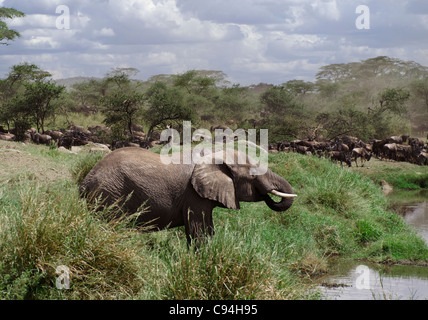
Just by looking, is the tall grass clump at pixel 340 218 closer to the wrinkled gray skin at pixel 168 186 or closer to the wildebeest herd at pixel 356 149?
the wrinkled gray skin at pixel 168 186

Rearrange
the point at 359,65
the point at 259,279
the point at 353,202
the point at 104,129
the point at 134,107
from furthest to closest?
the point at 359,65, the point at 104,129, the point at 134,107, the point at 353,202, the point at 259,279

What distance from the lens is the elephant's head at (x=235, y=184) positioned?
268 inches

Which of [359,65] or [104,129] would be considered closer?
[104,129]

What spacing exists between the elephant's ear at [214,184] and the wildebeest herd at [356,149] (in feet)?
48.0

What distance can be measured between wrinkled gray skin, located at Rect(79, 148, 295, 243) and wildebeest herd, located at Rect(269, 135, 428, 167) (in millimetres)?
14669

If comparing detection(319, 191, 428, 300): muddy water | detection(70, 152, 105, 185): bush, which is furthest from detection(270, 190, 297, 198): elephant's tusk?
detection(70, 152, 105, 185): bush

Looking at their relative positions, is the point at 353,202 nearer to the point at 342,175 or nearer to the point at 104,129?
the point at 342,175

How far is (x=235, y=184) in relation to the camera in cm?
705

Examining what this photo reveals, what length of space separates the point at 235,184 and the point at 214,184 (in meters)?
0.35

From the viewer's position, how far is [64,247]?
545 cm

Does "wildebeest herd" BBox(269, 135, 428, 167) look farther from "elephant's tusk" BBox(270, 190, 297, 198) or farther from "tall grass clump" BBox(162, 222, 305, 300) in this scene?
"tall grass clump" BBox(162, 222, 305, 300)

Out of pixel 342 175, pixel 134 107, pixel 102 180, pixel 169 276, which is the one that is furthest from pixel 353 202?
pixel 134 107
